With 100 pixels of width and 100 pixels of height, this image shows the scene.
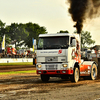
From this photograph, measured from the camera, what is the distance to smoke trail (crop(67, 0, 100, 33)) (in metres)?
23.9

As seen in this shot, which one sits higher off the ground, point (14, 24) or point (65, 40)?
point (14, 24)

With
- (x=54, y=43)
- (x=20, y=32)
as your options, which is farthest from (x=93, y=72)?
(x=20, y=32)

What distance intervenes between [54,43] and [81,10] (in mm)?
10627

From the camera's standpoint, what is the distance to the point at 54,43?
47.3 feet

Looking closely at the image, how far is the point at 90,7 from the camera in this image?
24.2 metres

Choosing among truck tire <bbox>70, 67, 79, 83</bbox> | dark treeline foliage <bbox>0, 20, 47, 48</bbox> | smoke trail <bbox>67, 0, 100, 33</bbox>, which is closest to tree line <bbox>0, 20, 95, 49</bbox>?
dark treeline foliage <bbox>0, 20, 47, 48</bbox>

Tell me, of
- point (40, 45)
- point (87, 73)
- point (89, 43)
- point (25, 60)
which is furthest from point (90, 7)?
point (89, 43)

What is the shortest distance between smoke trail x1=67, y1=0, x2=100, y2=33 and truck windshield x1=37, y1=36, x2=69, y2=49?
30.9ft

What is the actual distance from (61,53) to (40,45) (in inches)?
51.5

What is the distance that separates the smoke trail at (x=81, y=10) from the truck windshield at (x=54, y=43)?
9428 mm

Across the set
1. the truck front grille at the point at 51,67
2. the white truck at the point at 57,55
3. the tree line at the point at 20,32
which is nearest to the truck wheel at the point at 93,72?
the white truck at the point at 57,55

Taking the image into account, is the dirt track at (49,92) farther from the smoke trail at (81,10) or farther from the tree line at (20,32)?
the tree line at (20,32)

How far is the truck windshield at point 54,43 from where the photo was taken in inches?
564

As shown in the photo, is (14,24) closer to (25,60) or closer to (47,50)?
(25,60)
